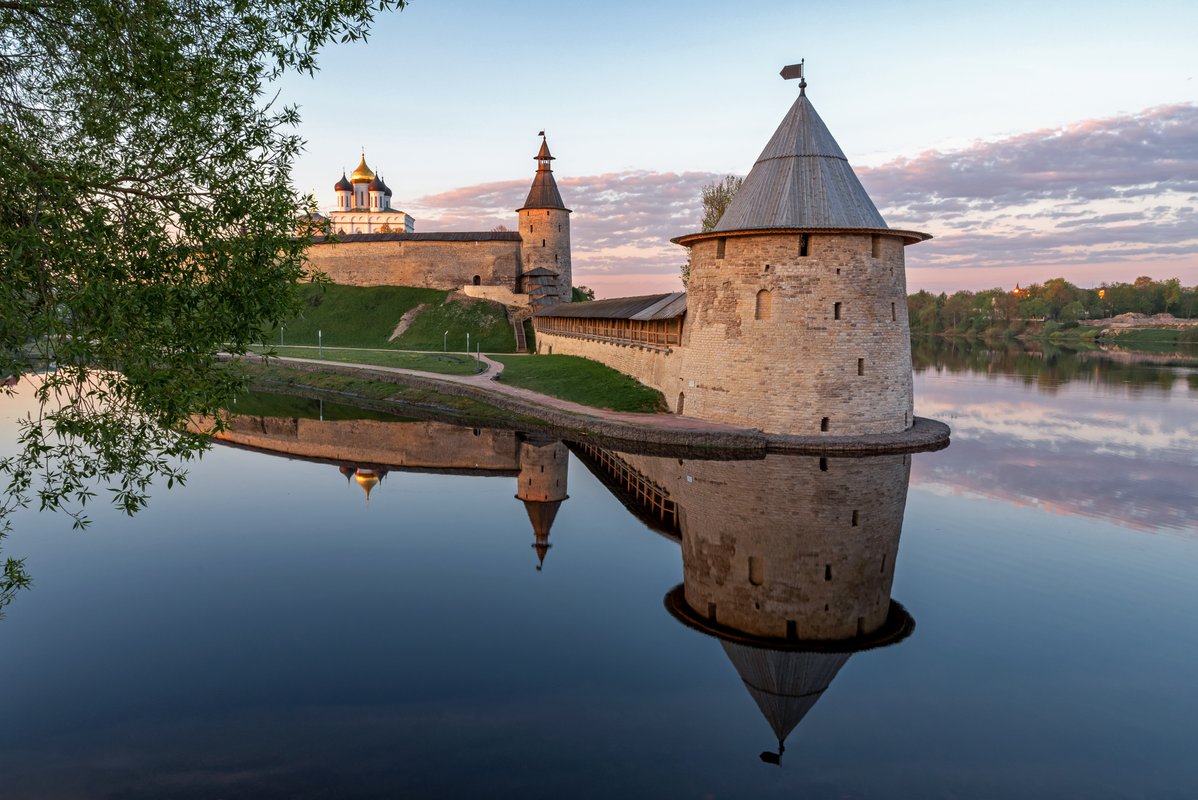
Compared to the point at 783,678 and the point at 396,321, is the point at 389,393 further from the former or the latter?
the point at 783,678

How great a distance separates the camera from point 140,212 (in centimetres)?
511

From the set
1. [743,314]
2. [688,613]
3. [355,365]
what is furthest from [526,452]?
[355,365]

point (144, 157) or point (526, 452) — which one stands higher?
point (144, 157)

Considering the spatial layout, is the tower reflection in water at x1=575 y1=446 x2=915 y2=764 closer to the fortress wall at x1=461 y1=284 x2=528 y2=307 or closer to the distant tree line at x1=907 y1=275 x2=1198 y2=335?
the fortress wall at x1=461 y1=284 x2=528 y2=307

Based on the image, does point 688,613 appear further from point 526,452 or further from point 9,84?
point 526,452

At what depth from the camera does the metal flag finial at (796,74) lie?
1675 cm

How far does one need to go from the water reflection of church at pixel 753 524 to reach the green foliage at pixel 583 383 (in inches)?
107

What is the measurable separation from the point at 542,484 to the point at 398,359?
703 inches

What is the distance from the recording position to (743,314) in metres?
15.8

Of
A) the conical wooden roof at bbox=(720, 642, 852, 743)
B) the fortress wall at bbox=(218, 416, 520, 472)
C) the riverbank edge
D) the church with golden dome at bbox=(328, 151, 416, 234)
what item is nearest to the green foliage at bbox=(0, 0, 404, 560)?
the conical wooden roof at bbox=(720, 642, 852, 743)

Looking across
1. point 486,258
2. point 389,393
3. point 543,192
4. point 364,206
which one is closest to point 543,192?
point 543,192

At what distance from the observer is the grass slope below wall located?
124 feet

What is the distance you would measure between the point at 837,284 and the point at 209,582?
12383 mm

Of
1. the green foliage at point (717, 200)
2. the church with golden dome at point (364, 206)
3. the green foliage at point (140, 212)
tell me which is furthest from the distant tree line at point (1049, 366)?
the church with golden dome at point (364, 206)
